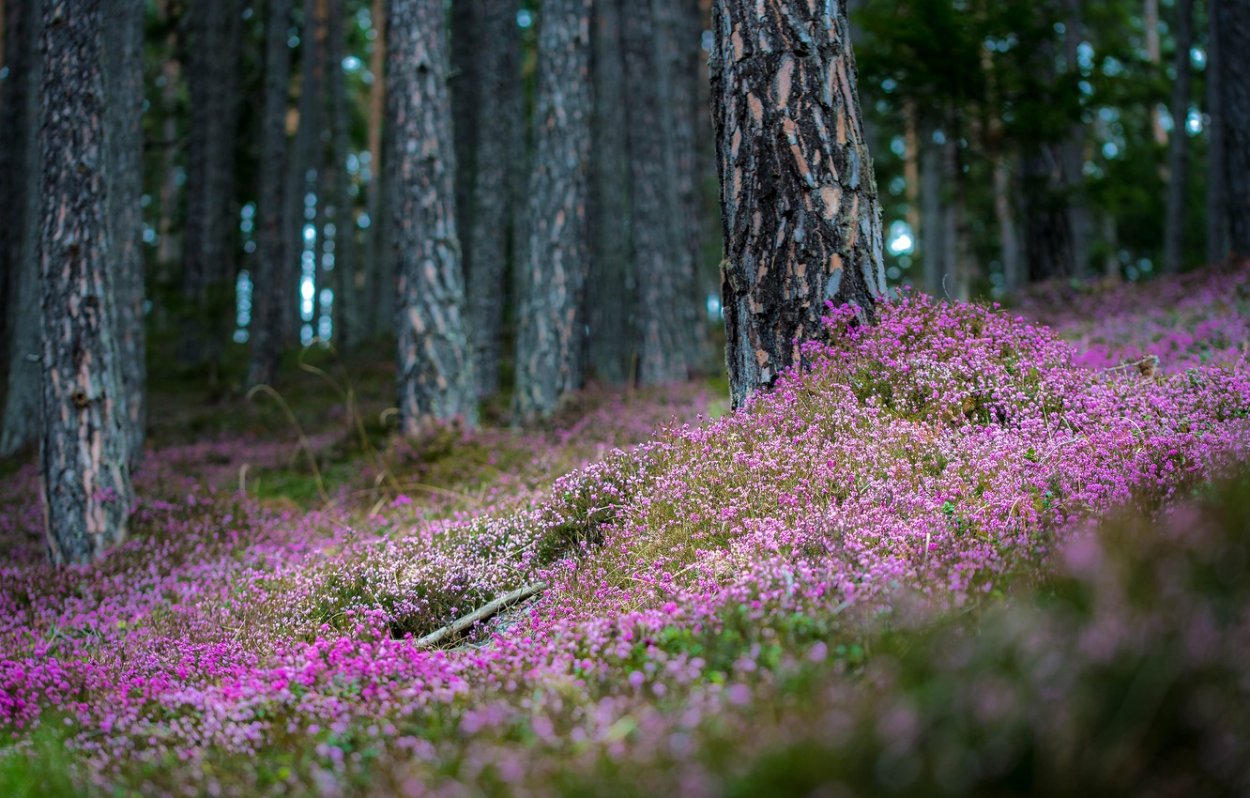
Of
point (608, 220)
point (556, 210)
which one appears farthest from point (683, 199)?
point (556, 210)

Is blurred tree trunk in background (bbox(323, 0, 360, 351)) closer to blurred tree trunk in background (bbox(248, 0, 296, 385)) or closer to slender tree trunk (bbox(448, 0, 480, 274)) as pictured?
blurred tree trunk in background (bbox(248, 0, 296, 385))

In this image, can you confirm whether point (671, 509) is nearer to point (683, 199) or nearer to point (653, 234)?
point (653, 234)

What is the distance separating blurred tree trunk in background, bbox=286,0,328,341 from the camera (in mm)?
26188

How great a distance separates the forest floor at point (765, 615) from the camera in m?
1.92

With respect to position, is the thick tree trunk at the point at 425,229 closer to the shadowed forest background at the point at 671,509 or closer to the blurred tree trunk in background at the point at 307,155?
the shadowed forest background at the point at 671,509

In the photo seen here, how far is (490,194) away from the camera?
1579 cm

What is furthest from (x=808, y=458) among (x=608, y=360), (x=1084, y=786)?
(x=608, y=360)

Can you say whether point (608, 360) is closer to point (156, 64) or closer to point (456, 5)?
point (456, 5)

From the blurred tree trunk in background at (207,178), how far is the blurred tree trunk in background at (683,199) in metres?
11.3

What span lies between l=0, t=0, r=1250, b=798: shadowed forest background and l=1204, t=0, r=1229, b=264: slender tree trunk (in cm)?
147


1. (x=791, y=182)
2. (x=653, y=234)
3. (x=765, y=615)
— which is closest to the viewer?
(x=765, y=615)


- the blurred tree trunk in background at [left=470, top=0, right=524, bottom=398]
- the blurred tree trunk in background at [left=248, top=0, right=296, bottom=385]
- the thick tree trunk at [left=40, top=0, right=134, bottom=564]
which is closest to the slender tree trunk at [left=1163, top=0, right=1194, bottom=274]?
the blurred tree trunk in background at [left=470, top=0, right=524, bottom=398]

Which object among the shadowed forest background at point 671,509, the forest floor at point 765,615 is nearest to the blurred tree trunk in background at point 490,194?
the shadowed forest background at point 671,509

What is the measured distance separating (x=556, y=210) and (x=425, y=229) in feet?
8.10
